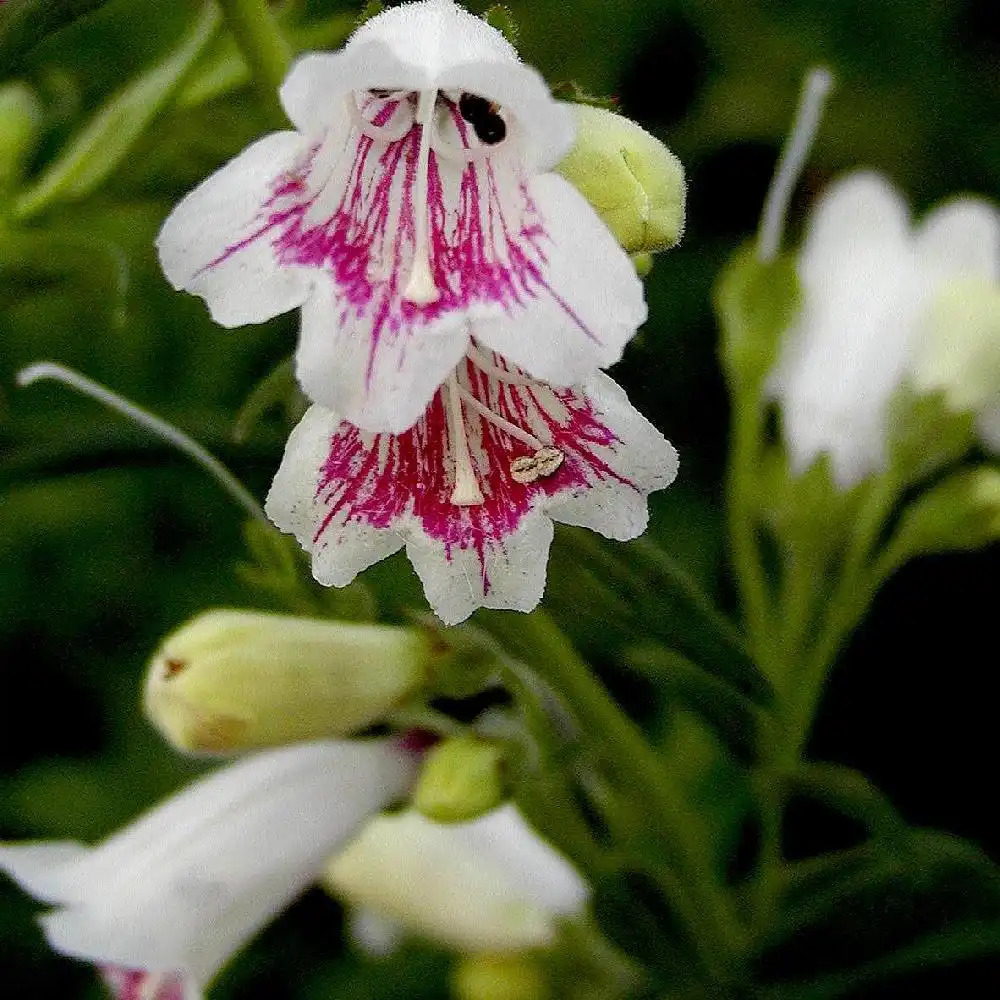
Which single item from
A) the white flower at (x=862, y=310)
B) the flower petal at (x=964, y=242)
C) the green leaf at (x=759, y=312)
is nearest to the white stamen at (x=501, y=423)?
the green leaf at (x=759, y=312)

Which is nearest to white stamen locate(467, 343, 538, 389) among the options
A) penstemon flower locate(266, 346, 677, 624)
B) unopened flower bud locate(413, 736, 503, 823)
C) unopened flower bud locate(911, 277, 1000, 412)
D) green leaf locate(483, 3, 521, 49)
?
penstemon flower locate(266, 346, 677, 624)

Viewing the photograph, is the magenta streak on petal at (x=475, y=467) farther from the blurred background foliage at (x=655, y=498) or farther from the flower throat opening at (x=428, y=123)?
the blurred background foliage at (x=655, y=498)

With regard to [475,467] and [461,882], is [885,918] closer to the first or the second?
[461,882]

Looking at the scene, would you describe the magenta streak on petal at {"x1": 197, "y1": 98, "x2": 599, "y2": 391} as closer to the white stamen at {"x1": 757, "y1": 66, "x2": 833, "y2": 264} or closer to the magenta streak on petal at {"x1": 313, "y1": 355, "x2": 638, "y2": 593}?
the magenta streak on petal at {"x1": 313, "y1": 355, "x2": 638, "y2": 593}

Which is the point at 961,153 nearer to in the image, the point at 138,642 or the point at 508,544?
the point at 138,642

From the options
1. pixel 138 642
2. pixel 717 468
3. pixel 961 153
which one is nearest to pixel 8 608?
pixel 138 642

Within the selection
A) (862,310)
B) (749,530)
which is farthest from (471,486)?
(862,310)
